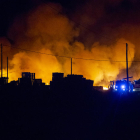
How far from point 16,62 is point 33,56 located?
319 cm

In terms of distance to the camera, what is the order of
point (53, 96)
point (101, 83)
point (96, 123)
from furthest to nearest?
point (101, 83) < point (53, 96) < point (96, 123)

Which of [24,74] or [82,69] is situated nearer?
[24,74]

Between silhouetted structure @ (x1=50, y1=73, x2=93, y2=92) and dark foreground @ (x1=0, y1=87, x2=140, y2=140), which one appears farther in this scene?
silhouetted structure @ (x1=50, y1=73, x2=93, y2=92)

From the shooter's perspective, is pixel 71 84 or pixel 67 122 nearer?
pixel 67 122

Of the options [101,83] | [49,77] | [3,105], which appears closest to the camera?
[3,105]

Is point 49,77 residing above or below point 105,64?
below

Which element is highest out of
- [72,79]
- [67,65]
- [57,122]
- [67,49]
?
[67,49]

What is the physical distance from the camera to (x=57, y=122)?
22.5 feet

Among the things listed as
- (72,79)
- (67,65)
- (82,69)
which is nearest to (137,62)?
(82,69)

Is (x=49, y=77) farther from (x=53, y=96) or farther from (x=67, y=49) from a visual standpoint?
(x=53, y=96)

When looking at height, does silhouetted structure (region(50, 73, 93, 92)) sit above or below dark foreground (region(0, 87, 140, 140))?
above

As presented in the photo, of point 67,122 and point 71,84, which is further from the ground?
point 71,84

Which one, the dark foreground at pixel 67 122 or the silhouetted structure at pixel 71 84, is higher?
the silhouetted structure at pixel 71 84

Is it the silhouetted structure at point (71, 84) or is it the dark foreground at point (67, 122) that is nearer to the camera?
the dark foreground at point (67, 122)
